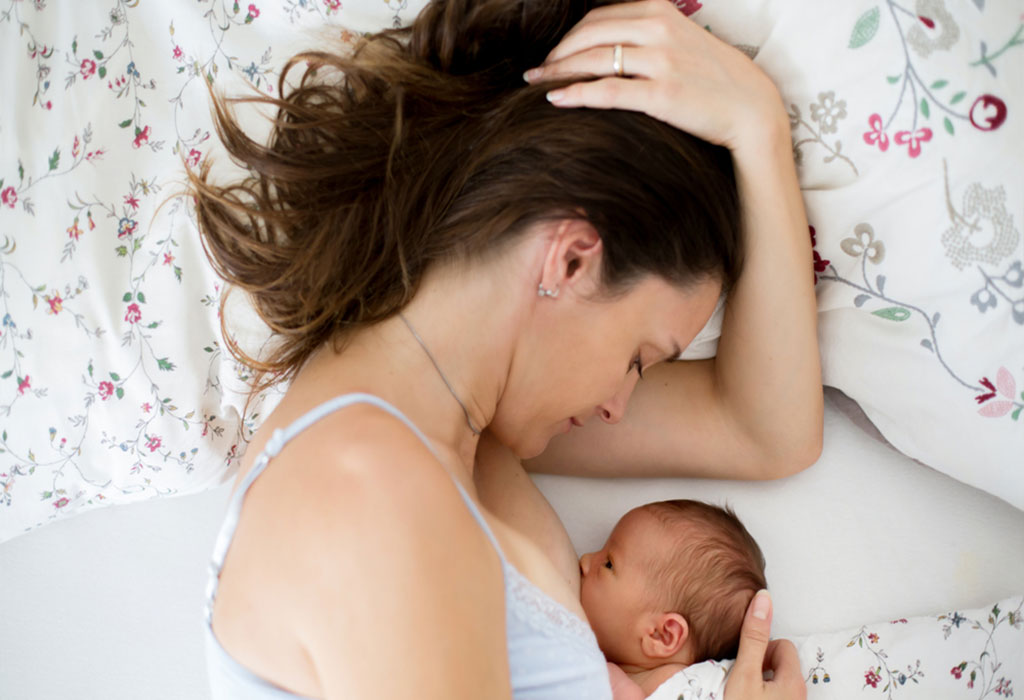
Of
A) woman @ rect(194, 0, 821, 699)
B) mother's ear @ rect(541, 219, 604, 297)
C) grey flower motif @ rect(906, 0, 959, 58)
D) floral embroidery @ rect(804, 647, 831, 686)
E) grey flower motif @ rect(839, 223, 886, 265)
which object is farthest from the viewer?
floral embroidery @ rect(804, 647, 831, 686)

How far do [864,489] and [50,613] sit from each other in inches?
55.4

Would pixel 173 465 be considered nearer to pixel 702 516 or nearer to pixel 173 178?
pixel 173 178

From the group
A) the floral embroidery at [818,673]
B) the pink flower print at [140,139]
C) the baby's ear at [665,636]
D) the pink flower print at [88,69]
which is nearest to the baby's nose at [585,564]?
the baby's ear at [665,636]

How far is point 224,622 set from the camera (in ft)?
3.11

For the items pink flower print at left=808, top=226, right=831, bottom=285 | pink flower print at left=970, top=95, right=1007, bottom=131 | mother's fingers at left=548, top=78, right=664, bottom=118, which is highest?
mother's fingers at left=548, top=78, right=664, bottom=118

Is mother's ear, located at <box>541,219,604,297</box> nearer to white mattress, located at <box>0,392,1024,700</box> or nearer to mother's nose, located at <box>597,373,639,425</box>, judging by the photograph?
mother's nose, located at <box>597,373,639,425</box>

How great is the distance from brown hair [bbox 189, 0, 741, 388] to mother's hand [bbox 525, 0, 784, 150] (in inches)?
0.9

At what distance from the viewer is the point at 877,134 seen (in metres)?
1.13

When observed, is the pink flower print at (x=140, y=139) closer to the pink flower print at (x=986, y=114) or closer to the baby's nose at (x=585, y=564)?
the baby's nose at (x=585, y=564)

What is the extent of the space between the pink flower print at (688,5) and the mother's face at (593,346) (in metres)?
0.38

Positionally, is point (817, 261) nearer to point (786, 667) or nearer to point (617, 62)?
point (617, 62)

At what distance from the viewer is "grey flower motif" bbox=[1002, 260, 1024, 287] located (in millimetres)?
1130

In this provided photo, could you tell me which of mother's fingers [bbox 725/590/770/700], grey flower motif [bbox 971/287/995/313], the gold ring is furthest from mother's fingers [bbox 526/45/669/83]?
mother's fingers [bbox 725/590/770/700]

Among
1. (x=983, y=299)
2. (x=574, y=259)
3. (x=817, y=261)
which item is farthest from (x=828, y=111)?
(x=574, y=259)
